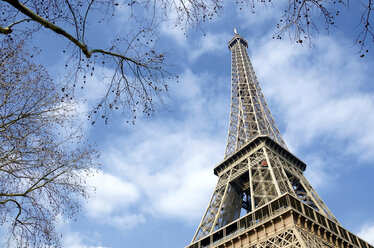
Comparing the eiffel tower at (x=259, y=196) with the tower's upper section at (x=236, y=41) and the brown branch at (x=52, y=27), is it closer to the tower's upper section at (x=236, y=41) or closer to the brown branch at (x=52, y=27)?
the tower's upper section at (x=236, y=41)

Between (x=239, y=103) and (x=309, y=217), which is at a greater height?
(x=239, y=103)

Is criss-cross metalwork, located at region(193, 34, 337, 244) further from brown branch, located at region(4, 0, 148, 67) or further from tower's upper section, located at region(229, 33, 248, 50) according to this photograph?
brown branch, located at region(4, 0, 148, 67)

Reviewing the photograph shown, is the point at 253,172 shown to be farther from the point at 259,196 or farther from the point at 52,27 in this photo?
the point at 52,27

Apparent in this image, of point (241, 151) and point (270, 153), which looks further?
point (241, 151)

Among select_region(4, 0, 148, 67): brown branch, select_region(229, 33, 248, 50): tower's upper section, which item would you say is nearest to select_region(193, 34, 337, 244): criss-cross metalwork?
select_region(229, 33, 248, 50): tower's upper section

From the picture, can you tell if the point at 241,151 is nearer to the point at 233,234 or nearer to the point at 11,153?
the point at 233,234

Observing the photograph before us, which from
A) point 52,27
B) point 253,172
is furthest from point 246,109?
point 52,27

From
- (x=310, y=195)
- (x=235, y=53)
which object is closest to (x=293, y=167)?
(x=310, y=195)
